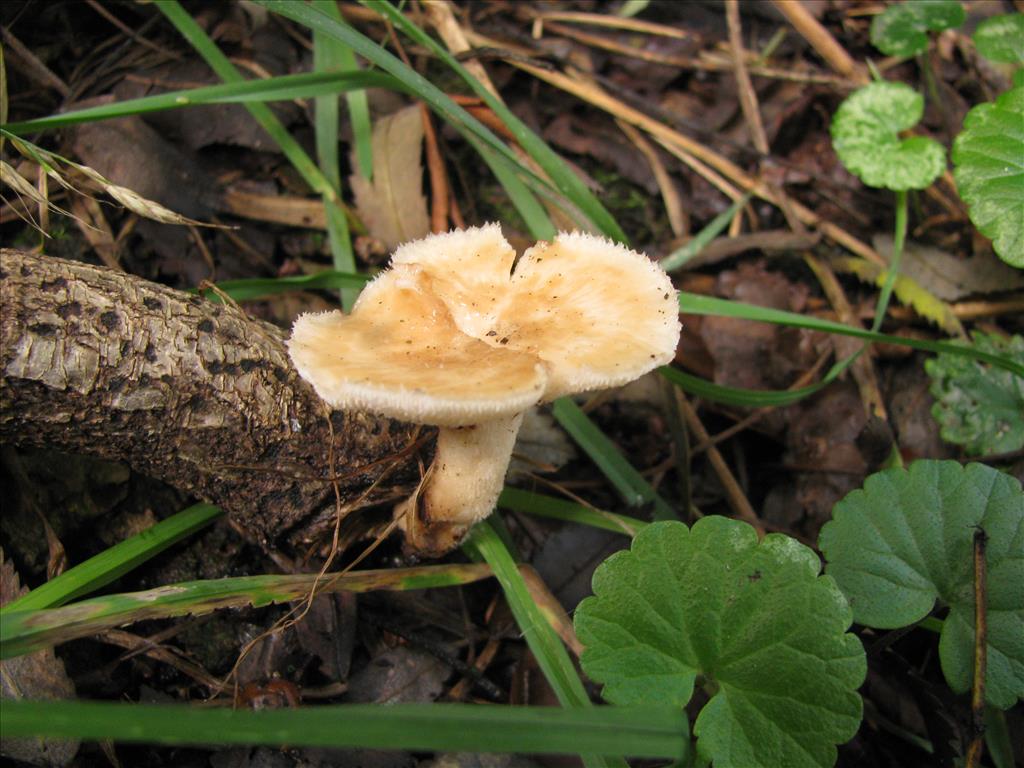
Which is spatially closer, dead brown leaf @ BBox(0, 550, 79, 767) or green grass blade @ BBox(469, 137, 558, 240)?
dead brown leaf @ BBox(0, 550, 79, 767)

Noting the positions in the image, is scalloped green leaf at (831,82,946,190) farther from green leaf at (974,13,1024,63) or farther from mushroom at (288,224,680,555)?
mushroom at (288,224,680,555)

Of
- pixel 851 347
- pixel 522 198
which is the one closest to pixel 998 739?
pixel 851 347

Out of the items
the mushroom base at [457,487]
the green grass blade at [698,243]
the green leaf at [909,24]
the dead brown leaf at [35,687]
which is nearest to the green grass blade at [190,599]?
the mushroom base at [457,487]

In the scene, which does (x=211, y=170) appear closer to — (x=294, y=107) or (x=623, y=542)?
(x=294, y=107)

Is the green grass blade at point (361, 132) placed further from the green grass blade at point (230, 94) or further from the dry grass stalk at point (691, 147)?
the dry grass stalk at point (691, 147)

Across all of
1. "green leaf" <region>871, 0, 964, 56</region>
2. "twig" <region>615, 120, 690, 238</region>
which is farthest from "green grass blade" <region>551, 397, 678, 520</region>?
"green leaf" <region>871, 0, 964, 56</region>

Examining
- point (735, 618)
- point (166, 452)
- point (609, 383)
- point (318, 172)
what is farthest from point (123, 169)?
point (735, 618)
